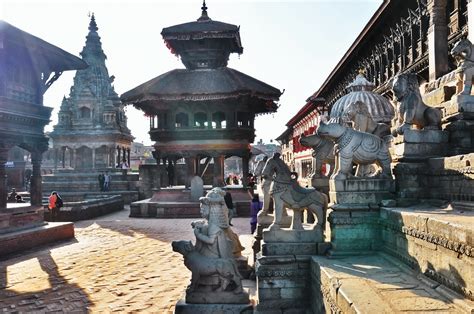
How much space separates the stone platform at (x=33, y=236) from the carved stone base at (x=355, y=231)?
9.95 m

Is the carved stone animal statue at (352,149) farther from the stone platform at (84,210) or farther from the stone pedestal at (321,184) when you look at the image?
the stone platform at (84,210)

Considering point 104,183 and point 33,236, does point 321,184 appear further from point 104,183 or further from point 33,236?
point 104,183

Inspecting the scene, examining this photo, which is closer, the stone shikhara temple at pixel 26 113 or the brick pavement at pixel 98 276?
the brick pavement at pixel 98 276

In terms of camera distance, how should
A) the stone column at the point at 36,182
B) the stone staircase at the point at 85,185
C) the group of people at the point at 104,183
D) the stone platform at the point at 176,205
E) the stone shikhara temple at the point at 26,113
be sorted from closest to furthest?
the stone shikhara temple at the point at 26,113
the stone column at the point at 36,182
the stone platform at the point at 176,205
the stone staircase at the point at 85,185
the group of people at the point at 104,183

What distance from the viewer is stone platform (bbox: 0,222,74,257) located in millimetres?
11156

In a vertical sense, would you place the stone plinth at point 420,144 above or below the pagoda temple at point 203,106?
below

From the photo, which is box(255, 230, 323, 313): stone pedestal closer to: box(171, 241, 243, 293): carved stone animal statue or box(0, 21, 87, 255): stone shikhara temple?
box(171, 241, 243, 293): carved stone animal statue

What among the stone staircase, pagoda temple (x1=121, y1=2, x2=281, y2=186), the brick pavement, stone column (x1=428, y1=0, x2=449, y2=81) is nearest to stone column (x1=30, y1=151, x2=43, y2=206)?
the brick pavement

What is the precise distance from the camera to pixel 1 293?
25.1 feet

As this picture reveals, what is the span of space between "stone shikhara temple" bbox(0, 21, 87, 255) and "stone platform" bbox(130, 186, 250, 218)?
659cm

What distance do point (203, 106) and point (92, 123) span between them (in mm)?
22511

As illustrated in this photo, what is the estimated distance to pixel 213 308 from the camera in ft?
18.9

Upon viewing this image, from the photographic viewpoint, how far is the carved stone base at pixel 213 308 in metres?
5.72

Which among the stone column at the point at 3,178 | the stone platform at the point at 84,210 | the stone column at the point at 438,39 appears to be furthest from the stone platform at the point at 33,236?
the stone column at the point at 438,39
